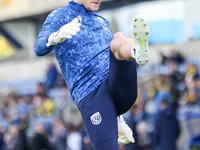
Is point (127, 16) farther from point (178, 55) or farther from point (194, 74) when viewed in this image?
point (194, 74)

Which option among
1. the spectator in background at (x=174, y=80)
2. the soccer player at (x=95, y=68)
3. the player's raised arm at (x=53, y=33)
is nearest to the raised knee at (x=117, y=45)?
the soccer player at (x=95, y=68)

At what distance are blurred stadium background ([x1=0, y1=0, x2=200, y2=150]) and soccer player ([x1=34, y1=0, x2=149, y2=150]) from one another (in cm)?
498

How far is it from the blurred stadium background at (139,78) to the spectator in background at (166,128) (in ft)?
1.22

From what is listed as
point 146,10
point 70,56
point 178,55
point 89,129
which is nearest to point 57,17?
point 70,56

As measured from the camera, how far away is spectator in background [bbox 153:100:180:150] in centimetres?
870

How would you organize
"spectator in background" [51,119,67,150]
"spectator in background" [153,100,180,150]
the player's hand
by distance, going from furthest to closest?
"spectator in background" [51,119,67,150] → "spectator in background" [153,100,180,150] → the player's hand

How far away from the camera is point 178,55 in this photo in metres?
11.9

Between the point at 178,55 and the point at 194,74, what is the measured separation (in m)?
1.70

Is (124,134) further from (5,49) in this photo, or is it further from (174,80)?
(5,49)

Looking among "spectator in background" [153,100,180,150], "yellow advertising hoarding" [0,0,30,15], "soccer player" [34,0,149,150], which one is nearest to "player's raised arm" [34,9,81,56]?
"soccer player" [34,0,149,150]

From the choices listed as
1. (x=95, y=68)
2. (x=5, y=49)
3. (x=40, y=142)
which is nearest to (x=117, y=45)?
(x=95, y=68)

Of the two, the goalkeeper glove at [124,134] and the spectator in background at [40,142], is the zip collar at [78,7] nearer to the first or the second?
the goalkeeper glove at [124,134]

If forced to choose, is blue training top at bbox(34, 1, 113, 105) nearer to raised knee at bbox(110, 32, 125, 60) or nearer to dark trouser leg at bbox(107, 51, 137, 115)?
dark trouser leg at bbox(107, 51, 137, 115)

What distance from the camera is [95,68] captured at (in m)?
4.12
